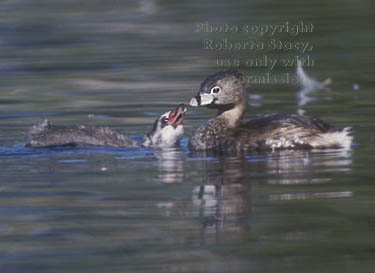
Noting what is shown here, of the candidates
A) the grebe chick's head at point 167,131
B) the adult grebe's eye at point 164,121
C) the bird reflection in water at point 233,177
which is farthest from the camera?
the adult grebe's eye at point 164,121

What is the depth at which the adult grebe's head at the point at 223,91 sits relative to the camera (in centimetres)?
1189

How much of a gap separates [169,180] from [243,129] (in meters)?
2.37

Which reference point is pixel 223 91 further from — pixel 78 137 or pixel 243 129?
pixel 78 137

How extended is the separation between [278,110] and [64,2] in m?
17.1

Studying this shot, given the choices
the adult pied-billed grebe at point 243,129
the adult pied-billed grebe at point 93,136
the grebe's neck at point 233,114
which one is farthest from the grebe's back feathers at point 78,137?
the grebe's neck at point 233,114

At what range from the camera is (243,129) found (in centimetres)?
1154

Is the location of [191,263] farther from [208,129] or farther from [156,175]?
[208,129]

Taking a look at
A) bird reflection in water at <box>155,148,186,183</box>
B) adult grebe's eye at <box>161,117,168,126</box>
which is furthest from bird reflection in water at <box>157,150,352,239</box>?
adult grebe's eye at <box>161,117,168,126</box>

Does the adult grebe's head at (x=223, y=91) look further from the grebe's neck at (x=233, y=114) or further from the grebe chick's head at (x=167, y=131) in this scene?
the grebe chick's head at (x=167, y=131)

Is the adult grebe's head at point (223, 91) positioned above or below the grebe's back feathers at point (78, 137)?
above

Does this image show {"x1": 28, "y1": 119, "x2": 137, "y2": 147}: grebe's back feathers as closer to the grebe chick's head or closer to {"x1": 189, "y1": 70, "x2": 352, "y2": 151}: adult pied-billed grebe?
the grebe chick's head

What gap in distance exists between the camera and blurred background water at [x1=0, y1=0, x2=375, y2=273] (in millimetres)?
6820

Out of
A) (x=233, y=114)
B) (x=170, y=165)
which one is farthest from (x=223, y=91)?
(x=170, y=165)

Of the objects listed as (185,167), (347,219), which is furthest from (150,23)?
(347,219)
